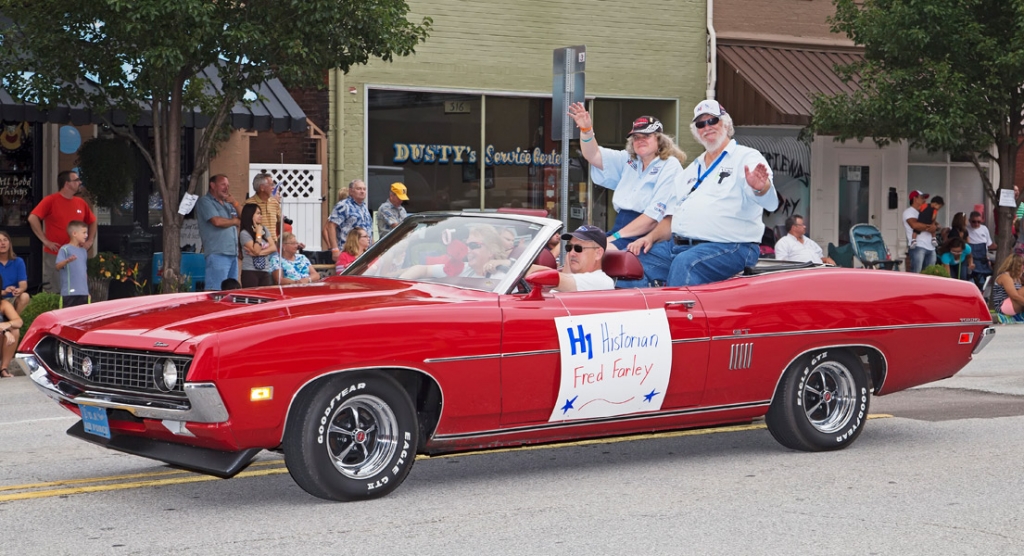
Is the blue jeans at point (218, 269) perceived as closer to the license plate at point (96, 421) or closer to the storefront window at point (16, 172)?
the storefront window at point (16, 172)

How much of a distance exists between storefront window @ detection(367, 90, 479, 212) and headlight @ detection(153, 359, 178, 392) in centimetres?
1448

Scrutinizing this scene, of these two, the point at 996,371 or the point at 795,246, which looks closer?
the point at 996,371

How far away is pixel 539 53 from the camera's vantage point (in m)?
21.8

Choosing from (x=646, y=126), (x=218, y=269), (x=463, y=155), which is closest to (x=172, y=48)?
(x=218, y=269)

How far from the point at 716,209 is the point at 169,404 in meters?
3.92

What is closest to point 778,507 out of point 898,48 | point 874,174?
point 898,48

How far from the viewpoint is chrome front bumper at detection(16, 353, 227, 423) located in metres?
5.79

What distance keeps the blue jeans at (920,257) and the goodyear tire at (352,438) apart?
1822cm

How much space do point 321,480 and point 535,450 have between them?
87.5 inches

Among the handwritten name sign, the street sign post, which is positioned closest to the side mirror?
the handwritten name sign

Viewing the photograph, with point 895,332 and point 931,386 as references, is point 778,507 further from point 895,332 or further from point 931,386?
point 931,386

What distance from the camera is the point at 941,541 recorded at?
5.92 metres

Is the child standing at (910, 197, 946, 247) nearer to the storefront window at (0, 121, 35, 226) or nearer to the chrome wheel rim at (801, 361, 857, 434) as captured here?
the storefront window at (0, 121, 35, 226)

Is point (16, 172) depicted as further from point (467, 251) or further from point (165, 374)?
point (165, 374)
